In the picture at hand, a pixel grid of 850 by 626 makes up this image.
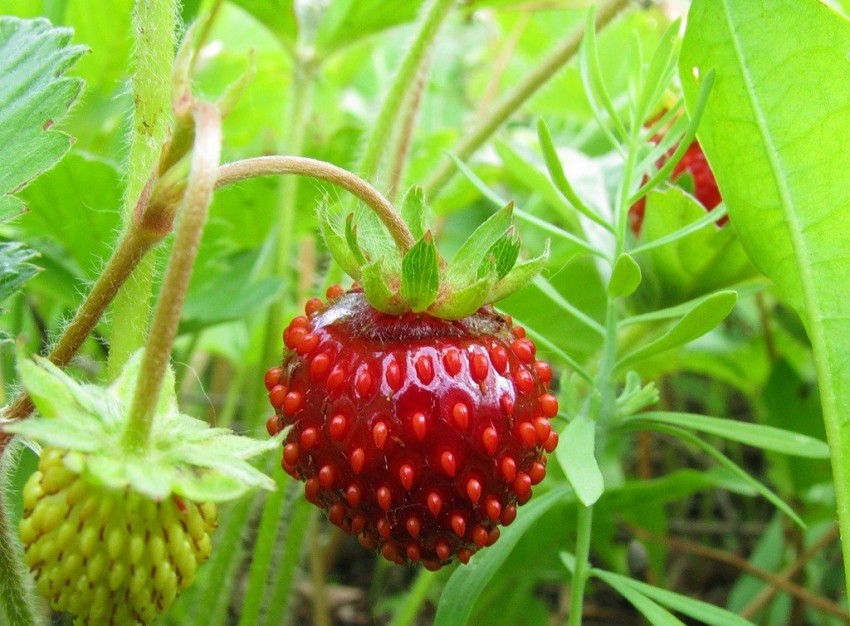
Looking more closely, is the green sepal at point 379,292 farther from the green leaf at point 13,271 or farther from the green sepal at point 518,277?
the green leaf at point 13,271

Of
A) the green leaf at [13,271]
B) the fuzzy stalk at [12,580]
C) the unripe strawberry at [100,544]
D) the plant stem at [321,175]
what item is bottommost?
the fuzzy stalk at [12,580]

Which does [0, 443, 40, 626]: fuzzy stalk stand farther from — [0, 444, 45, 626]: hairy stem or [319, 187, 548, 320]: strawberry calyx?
[319, 187, 548, 320]: strawberry calyx

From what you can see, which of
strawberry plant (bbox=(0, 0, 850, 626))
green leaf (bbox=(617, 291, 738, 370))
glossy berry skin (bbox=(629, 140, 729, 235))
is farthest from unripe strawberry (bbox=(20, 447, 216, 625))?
glossy berry skin (bbox=(629, 140, 729, 235))

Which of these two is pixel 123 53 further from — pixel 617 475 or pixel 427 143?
pixel 617 475

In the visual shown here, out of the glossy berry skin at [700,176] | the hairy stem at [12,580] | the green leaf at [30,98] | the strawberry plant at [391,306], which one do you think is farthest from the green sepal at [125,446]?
the glossy berry skin at [700,176]

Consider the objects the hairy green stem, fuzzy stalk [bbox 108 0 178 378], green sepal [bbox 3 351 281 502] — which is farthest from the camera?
the hairy green stem

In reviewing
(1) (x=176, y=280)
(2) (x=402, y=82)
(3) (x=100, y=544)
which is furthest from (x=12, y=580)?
(2) (x=402, y=82)
